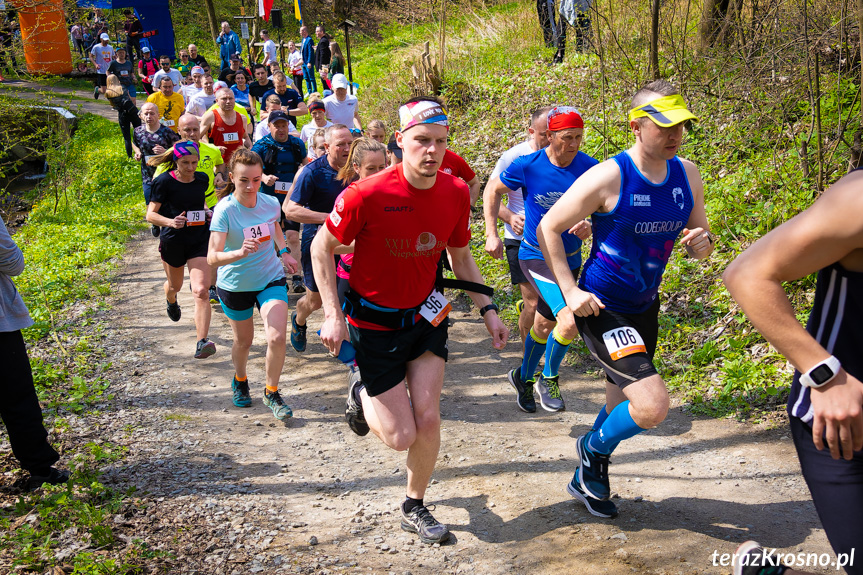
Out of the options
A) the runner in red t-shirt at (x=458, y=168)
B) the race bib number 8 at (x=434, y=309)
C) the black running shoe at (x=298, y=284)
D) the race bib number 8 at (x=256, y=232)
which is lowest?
the black running shoe at (x=298, y=284)

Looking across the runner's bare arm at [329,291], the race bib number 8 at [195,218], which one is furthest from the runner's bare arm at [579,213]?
the race bib number 8 at [195,218]

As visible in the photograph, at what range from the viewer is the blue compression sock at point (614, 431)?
12.3 ft

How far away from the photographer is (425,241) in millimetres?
3773

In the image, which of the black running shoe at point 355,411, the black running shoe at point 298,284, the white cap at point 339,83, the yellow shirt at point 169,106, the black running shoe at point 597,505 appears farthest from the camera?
the yellow shirt at point 169,106

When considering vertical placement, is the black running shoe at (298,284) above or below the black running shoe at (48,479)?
above

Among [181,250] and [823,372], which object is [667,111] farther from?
[181,250]

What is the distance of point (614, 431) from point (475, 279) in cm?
Answer: 116

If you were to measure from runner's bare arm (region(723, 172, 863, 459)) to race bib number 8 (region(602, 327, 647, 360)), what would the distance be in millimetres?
1552

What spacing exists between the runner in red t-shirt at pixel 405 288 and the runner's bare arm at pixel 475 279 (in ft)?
0.04

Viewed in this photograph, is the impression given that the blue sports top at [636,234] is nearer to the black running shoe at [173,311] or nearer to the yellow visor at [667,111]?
the yellow visor at [667,111]

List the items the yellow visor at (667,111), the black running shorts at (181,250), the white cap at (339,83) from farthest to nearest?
the white cap at (339,83)
the black running shorts at (181,250)
the yellow visor at (667,111)

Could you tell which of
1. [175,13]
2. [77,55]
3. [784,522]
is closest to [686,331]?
[784,522]

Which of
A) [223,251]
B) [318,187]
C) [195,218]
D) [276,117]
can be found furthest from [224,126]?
[223,251]

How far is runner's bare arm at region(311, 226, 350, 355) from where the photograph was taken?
3.56 meters
